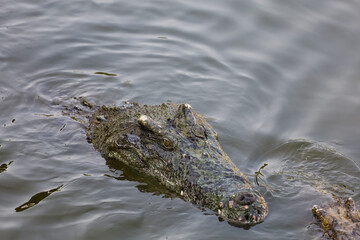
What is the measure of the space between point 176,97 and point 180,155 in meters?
2.64

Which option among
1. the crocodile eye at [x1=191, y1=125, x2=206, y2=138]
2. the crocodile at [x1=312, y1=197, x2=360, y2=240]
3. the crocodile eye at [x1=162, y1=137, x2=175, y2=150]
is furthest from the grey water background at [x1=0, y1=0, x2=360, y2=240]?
the crocodile eye at [x1=191, y1=125, x2=206, y2=138]

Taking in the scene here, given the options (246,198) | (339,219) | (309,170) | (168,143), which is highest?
(168,143)

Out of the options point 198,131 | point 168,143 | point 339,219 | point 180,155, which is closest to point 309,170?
point 339,219

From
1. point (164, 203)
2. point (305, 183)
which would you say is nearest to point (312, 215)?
point (305, 183)

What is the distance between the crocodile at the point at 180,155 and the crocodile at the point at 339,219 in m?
0.60

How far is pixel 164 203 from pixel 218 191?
747mm

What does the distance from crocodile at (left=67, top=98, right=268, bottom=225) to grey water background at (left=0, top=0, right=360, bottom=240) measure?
158 mm

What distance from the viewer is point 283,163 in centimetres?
675

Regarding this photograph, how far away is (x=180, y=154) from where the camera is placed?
608 cm

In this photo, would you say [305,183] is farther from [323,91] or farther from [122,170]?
[323,91]

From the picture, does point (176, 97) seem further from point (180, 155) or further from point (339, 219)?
point (339, 219)

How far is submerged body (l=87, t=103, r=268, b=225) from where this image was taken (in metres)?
5.38

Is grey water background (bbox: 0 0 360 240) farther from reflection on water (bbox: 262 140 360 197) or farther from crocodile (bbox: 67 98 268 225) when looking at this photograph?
crocodile (bbox: 67 98 268 225)

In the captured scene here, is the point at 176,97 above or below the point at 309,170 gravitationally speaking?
above
